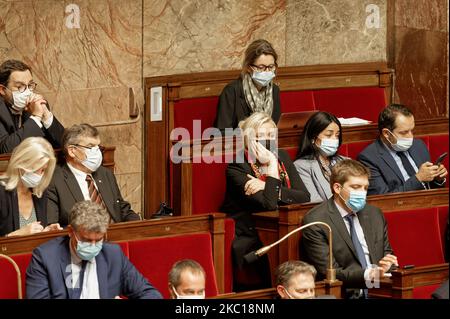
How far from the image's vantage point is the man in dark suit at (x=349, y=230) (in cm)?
394

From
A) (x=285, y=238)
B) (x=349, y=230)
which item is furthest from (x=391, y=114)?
(x=285, y=238)

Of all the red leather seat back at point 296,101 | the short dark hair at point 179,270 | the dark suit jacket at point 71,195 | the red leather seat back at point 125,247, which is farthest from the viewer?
the red leather seat back at point 296,101

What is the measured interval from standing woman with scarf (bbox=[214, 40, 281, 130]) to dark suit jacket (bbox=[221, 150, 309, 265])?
527 millimetres

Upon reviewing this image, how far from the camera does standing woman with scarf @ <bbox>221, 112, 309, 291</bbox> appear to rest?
4.24m

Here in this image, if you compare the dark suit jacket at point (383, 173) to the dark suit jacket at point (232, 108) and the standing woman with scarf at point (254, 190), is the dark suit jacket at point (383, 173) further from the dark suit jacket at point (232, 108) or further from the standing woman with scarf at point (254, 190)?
the dark suit jacket at point (232, 108)

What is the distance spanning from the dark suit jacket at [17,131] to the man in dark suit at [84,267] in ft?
2.59

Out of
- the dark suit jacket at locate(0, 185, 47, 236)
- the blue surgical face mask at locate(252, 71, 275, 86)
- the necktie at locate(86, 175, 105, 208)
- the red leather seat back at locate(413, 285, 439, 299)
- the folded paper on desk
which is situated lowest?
the red leather seat back at locate(413, 285, 439, 299)

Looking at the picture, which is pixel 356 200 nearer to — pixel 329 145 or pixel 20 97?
pixel 329 145

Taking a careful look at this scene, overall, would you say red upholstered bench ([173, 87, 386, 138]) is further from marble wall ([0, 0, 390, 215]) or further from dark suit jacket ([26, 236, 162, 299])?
dark suit jacket ([26, 236, 162, 299])

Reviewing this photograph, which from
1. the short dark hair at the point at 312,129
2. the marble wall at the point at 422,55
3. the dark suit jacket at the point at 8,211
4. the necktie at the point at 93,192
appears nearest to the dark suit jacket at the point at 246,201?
the short dark hair at the point at 312,129

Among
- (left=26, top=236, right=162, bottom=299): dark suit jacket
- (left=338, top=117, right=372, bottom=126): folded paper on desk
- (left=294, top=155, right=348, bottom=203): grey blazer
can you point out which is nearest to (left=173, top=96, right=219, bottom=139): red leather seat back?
(left=338, top=117, right=372, bottom=126): folded paper on desk

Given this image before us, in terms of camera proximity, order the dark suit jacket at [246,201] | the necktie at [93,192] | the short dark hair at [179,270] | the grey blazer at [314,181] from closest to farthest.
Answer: the short dark hair at [179,270] < the necktie at [93,192] < the dark suit jacket at [246,201] < the grey blazer at [314,181]

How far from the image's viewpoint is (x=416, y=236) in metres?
4.29
